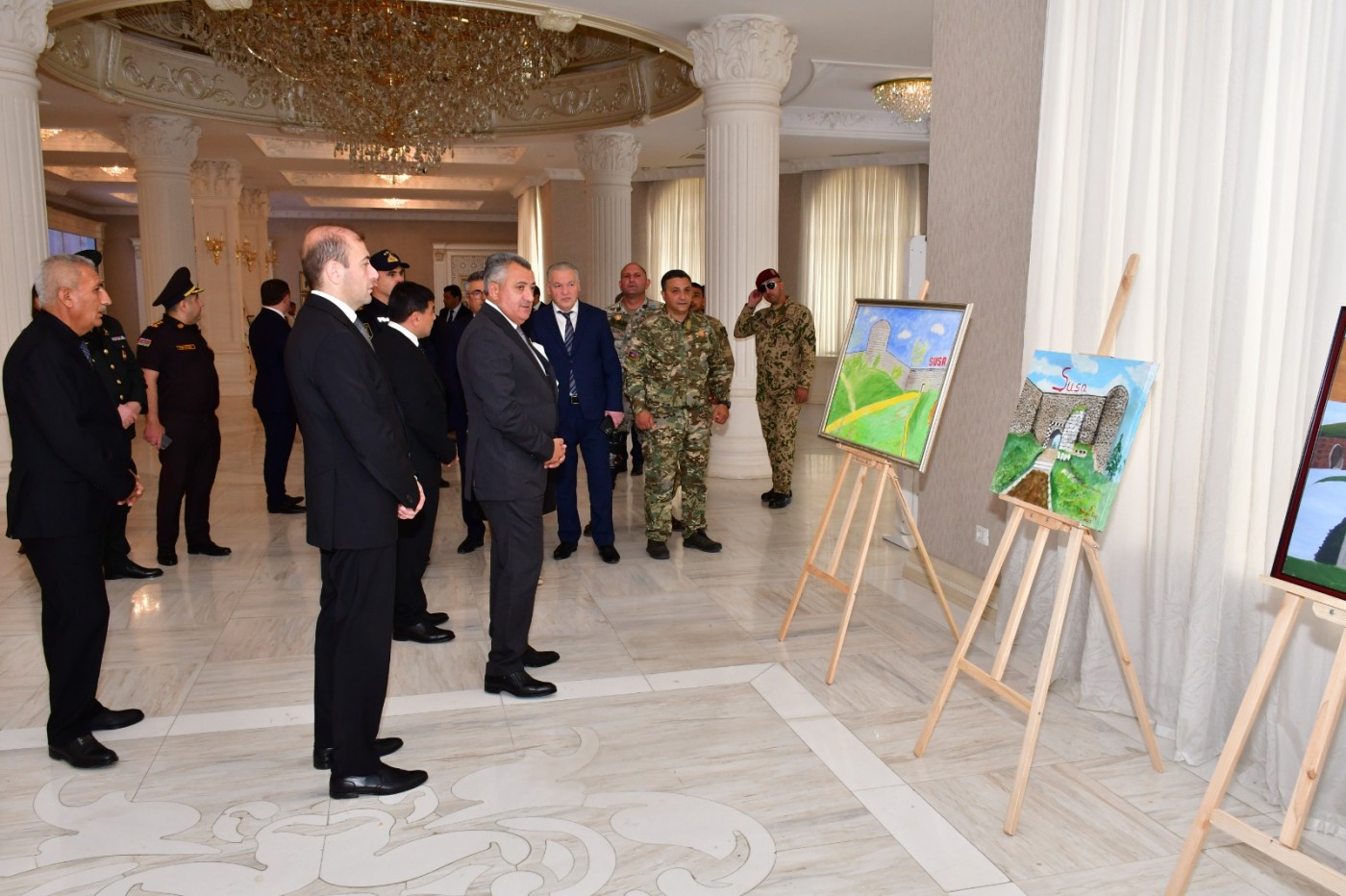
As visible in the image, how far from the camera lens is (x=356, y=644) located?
9.31 ft

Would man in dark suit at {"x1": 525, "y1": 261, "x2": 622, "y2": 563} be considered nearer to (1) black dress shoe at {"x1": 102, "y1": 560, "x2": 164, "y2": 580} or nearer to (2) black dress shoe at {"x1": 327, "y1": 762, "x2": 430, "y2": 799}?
(1) black dress shoe at {"x1": 102, "y1": 560, "x2": 164, "y2": 580}

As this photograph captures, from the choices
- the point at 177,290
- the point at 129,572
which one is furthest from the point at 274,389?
the point at 129,572

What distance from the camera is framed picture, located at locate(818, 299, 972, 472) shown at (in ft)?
12.2

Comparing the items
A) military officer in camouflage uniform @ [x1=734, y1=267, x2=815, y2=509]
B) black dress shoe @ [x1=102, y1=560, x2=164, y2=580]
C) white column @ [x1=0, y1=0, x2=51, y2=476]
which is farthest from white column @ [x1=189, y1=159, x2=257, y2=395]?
military officer in camouflage uniform @ [x1=734, y1=267, x2=815, y2=509]

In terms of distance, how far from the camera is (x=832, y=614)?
4.74 meters

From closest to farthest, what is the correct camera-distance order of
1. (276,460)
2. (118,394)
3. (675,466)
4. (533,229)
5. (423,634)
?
(423,634) → (118,394) → (675,466) → (276,460) → (533,229)

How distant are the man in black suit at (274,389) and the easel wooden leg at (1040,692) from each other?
547 centimetres

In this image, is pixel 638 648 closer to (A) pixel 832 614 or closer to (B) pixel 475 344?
(A) pixel 832 614

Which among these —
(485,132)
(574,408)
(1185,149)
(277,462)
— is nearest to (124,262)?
(485,132)

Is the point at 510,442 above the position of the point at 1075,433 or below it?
below

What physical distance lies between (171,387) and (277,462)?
1559 mm

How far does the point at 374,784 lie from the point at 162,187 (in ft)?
39.8

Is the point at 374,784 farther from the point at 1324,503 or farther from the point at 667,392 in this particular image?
the point at 667,392

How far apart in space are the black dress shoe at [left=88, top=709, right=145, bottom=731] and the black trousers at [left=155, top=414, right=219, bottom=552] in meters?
2.45
